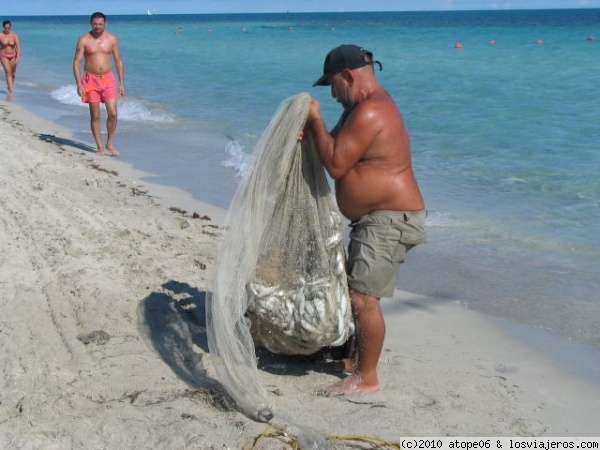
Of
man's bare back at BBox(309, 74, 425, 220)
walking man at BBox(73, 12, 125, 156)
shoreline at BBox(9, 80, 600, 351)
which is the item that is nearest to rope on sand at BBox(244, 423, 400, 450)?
man's bare back at BBox(309, 74, 425, 220)

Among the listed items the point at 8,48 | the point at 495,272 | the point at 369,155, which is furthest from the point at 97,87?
the point at 8,48

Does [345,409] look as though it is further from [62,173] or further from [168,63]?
[168,63]

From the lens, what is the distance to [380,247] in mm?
3453

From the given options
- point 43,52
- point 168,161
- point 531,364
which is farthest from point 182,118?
point 43,52

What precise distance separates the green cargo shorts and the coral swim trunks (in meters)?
6.22

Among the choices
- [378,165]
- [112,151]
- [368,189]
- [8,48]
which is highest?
[8,48]

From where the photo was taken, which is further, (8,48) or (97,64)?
(8,48)

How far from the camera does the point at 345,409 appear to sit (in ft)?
11.1

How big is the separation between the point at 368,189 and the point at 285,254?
503 mm

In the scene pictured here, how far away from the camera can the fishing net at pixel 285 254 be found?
Result: 3.43 m

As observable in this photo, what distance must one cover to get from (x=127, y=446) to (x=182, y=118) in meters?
11.3

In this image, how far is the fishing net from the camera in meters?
3.43

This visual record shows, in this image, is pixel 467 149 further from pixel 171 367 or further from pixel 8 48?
pixel 8 48

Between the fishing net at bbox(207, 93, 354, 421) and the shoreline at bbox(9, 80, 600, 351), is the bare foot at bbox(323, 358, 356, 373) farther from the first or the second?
the shoreline at bbox(9, 80, 600, 351)
